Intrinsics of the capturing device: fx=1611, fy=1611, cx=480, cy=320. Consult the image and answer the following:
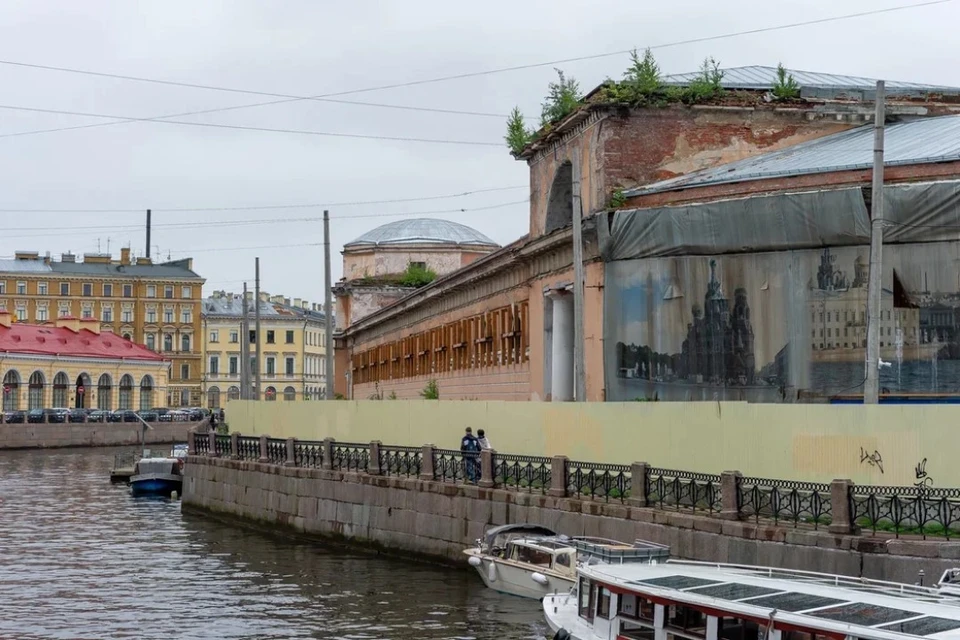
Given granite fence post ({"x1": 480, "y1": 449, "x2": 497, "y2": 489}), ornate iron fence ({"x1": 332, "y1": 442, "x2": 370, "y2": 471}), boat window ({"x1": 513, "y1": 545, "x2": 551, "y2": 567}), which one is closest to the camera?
boat window ({"x1": 513, "y1": 545, "x2": 551, "y2": 567})

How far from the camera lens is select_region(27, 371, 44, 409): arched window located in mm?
116562

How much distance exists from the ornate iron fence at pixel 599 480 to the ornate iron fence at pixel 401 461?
580 cm

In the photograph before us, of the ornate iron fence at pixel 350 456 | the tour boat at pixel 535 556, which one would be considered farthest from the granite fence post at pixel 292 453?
the tour boat at pixel 535 556

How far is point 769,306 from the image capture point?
34.3 meters

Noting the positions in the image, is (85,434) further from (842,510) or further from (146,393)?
(842,510)

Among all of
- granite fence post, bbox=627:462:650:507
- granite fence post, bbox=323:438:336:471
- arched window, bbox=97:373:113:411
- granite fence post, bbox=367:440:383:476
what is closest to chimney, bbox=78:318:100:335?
arched window, bbox=97:373:113:411

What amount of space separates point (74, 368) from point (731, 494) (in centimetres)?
10279

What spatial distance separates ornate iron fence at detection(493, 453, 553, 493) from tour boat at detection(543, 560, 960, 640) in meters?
7.71

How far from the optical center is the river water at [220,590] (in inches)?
1006

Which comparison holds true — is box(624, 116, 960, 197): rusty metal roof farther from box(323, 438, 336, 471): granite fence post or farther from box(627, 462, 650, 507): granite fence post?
box(627, 462, 650, 507): granite fence post

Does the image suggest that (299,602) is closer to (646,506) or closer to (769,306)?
(646,506)

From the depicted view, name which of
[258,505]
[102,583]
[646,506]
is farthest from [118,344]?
[646,506]

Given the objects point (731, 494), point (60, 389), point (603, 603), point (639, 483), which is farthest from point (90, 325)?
point (603, 603)

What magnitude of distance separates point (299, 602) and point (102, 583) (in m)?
5.27
